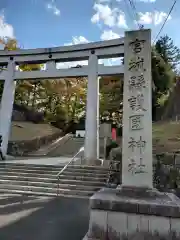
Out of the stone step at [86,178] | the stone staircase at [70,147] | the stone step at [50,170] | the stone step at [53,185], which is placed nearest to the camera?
the stone step at [53,185]

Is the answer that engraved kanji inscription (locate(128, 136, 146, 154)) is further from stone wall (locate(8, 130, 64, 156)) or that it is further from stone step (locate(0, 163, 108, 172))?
stone wall (locate(8, 130, 64, 156))

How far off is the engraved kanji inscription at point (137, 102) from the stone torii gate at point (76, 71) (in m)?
6.98

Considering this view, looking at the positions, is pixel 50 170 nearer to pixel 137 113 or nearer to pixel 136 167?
pixel 136 167

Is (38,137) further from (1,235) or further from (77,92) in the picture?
(1,235)

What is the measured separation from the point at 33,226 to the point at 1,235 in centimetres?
72

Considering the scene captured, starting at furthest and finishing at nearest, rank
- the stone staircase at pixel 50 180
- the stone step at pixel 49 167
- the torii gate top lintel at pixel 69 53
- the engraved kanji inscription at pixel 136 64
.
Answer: the torii gate top lintel at pixel 69 53 < the stone step at pixel 49 167 < the stone staircase at pixel 50 180 < the engraved kanji inscription at pixel 136 64

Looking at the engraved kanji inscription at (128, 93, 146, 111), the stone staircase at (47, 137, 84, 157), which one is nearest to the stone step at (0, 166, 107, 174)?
the engraved kanji inscription at (128, 93, 146, 111)

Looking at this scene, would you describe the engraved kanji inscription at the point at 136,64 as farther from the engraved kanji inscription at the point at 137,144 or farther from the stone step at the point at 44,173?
the stone step at the point at 44,173

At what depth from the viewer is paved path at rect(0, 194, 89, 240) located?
4112mm

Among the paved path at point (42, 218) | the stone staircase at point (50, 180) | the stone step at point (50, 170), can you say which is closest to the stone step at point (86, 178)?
the stone staircase at point (50, 180)

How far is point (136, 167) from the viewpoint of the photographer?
4.17 m

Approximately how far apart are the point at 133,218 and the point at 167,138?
10.4 meters

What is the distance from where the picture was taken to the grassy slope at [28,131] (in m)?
18.8

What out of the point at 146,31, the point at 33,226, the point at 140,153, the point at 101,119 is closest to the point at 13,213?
the point at 33,226
